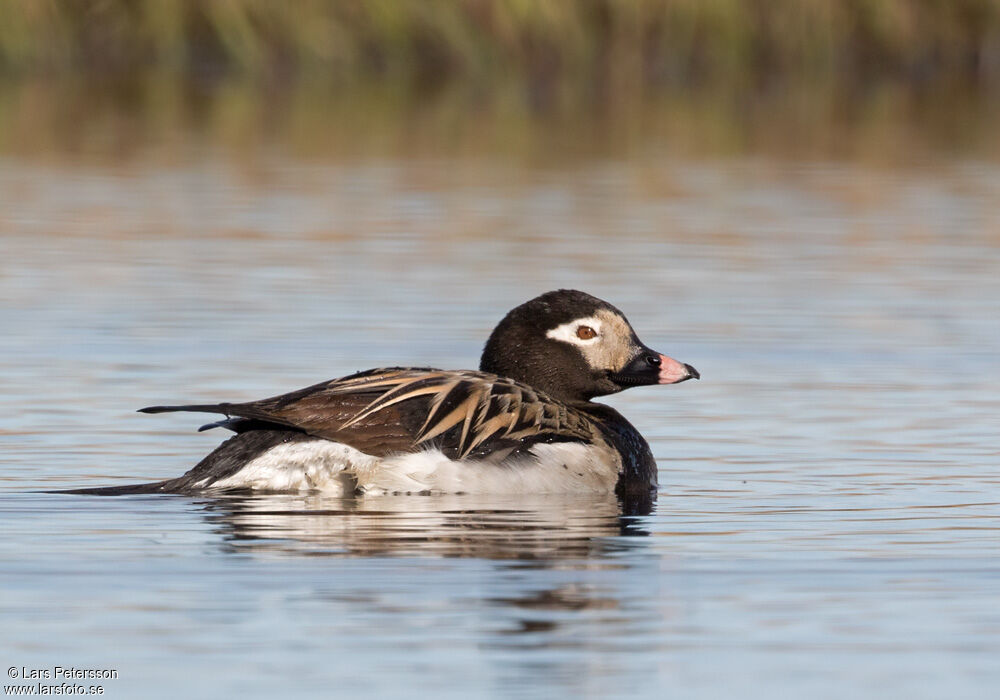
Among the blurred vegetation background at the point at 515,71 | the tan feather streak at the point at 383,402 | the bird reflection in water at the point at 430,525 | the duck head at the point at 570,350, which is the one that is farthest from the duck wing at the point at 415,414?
the blurred vegetation background at the point at 515,71

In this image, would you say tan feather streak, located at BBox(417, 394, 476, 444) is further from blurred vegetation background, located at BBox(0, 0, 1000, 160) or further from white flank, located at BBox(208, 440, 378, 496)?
blurred vegetation background, located at BBox(0, 0, 1000, 160)

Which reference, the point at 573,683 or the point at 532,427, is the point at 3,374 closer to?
the point at 532,427

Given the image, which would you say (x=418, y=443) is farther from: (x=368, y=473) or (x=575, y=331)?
(x=575, y=331)

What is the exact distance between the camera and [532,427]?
8922 mm

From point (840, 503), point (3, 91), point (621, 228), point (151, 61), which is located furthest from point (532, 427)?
point (151, 61)

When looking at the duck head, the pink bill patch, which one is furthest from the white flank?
the pink bill patch

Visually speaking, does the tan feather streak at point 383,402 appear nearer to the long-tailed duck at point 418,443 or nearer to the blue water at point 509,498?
the long-tailed duck at point 418,443

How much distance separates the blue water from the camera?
248 inches

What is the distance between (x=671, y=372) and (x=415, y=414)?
5.07 ft

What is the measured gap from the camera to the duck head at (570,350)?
32.1 ft

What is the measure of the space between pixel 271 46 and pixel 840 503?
21720 millimetres

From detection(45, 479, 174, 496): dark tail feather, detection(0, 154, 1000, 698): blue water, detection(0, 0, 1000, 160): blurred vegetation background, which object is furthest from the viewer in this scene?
detection(0, 0, 1000, 160): blurred vegetation background

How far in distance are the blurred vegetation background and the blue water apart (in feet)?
16.8

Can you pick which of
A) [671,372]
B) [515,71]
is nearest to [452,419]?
[671,372]
